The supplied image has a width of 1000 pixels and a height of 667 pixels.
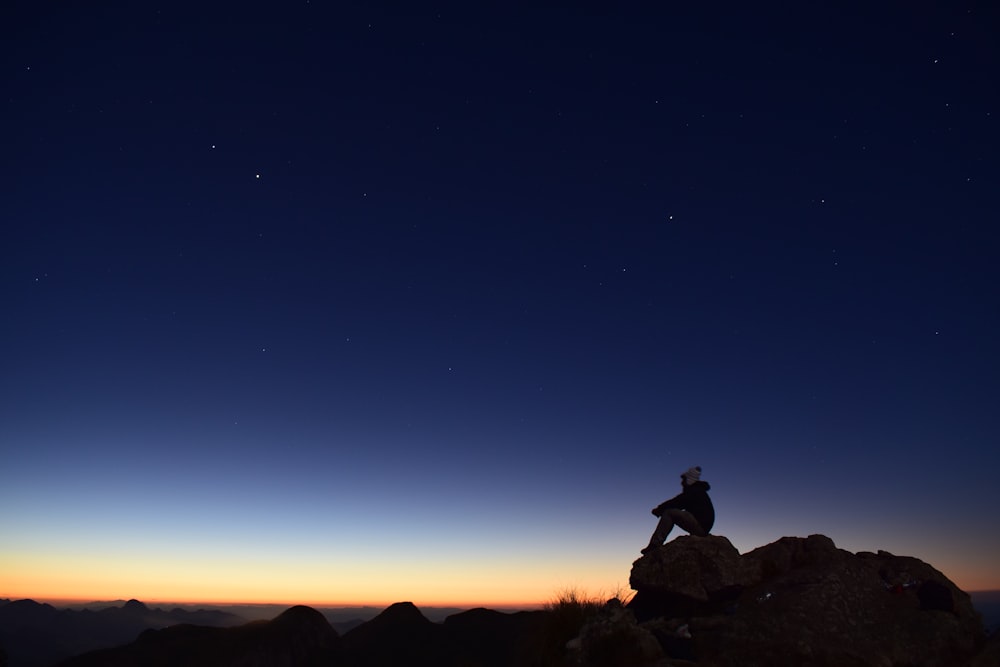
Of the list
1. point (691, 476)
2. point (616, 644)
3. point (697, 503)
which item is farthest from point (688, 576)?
point (616, 644)

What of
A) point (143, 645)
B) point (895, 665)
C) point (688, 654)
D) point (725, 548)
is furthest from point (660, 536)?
point (143, 645)

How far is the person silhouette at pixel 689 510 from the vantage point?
1641 centimetres

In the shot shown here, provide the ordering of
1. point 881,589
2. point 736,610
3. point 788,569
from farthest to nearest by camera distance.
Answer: point 788,569
point 881,589
point 736,610

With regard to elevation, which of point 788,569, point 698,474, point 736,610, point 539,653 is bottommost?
point 539,653

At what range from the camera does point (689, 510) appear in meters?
16.7

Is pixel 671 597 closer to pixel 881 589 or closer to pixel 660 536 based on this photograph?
pixel 660 536

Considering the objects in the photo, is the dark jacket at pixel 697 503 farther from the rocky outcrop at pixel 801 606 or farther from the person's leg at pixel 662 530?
the rocky outcrop at pixel 801 606

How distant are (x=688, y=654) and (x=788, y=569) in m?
5.25

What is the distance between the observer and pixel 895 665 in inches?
464

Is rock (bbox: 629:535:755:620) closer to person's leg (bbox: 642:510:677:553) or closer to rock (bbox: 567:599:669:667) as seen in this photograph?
person's leg (bbox: 642:510:677:553)

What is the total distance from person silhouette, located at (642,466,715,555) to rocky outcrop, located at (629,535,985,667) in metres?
0.69

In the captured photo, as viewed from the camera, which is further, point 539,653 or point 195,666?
point 195,666

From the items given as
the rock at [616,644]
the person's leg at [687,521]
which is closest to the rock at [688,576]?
the person's leg at [687,521]

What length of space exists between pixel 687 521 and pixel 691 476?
49.4 inches
